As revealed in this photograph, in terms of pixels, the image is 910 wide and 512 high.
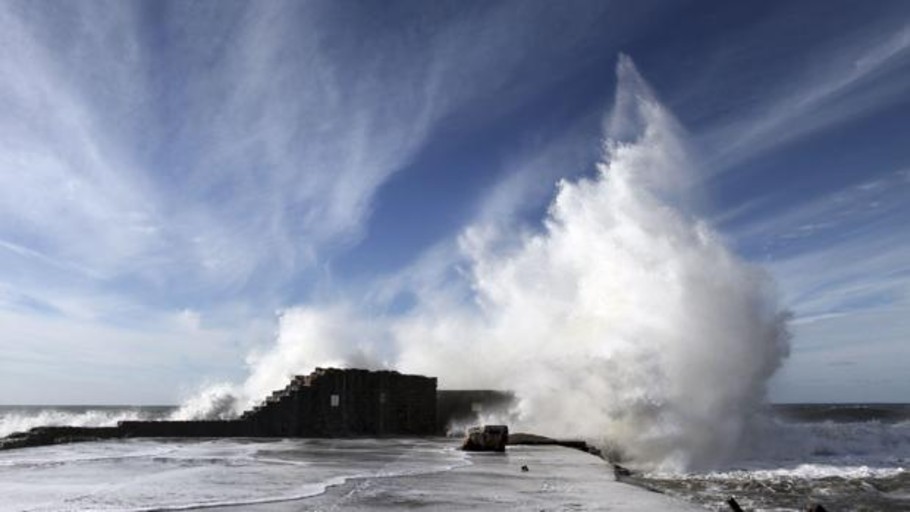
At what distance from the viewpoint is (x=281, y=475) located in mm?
9289

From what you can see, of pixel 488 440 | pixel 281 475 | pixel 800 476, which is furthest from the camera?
pixel 800 476

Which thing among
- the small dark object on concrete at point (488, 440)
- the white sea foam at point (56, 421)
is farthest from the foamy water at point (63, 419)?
the small dark object on concrete at point (488, 440)

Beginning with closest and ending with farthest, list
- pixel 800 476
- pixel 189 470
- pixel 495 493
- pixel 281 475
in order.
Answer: pixel 495 493 → pixel 281 475 → pixel 189 470 → pixel 800 476

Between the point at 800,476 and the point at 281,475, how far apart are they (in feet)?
40.6

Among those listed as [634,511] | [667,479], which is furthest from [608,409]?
[634,511]

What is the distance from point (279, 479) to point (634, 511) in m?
4.21

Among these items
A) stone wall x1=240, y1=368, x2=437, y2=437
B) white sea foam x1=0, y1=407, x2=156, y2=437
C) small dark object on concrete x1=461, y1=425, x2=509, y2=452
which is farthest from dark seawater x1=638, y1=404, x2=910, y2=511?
white sea foam x1=0, y1=407, x2=156, y2=437

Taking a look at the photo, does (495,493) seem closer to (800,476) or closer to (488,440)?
(488,440)

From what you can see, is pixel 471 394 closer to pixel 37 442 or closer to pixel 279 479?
pixel 37 442

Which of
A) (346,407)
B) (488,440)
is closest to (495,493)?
(488,440)

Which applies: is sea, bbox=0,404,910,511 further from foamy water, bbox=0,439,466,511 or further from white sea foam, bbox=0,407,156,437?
white sea foam, bbox=0,407,156,437

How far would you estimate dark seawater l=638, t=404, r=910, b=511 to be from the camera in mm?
12789

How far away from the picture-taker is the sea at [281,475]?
291 inches

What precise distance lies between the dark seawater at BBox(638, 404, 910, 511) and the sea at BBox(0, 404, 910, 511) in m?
0.03
